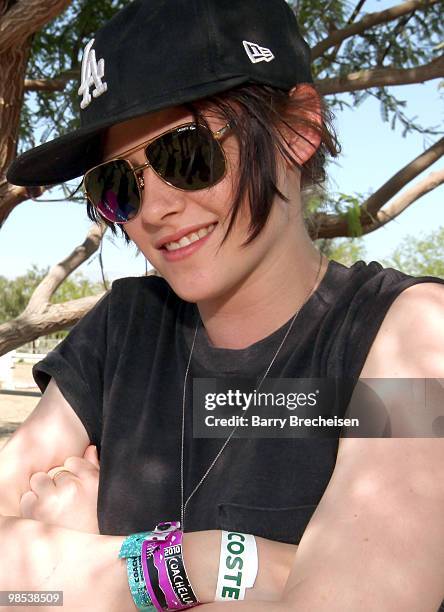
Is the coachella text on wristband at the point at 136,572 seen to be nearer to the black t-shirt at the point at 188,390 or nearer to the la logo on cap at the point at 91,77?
the black t-shirt at the point at 188,390

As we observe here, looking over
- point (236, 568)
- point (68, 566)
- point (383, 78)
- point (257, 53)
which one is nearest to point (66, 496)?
point (68, 566)

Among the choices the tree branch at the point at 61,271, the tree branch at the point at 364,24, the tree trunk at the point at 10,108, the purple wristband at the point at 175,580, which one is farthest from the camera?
the tree branch at the point at 364,24

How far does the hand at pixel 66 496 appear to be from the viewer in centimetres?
180

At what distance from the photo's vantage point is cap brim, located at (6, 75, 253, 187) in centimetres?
153

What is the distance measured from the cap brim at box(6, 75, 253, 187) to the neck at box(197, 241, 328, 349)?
40 centimetres

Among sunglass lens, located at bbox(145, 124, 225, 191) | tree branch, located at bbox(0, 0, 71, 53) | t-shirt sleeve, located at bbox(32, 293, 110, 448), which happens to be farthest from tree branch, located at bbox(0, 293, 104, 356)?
sunglass lens, located at bbox(145, 124, 225, 191)

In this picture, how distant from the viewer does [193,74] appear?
1.54 meters

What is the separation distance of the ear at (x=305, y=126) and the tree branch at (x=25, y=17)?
7.97 ft

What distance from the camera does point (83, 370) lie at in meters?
1.99

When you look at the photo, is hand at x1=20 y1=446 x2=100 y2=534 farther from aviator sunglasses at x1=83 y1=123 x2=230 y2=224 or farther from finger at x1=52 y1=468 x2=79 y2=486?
aviator sunglasses at x1=83 y1=123 x2=230 y2=224

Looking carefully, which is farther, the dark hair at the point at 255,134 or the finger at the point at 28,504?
the finger at the point at 28,504

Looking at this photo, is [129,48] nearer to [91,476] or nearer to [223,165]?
[223,165]

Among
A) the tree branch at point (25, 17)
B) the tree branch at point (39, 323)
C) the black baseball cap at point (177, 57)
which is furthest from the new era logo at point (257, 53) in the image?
the tree branch at point (39, 323)

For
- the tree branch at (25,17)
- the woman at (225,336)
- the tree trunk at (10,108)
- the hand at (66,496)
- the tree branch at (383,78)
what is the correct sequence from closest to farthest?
the woman at (225,336) < the hand at (66,496) < the tree branch at (25,17) < the tree trunk at (10,108) < the tree branch at (383,78)
